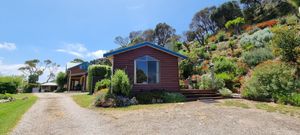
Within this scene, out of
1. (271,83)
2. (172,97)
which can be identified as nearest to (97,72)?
(172,97)

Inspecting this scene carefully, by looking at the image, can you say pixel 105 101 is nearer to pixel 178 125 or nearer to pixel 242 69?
pixel 178 125

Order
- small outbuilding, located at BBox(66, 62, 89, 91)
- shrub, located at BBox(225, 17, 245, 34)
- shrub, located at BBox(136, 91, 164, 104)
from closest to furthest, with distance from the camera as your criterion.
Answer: shrub, located at BBox(136, 91, 164, 104) < small outbuilding, located at BBox(66, 62, 89, 91) < shrub, located at BBox(225, 17, 245, 34)

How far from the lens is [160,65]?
1246 centimetres

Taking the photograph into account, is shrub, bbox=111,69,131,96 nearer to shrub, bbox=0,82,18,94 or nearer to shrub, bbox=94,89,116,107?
shrub, bbox=94,89,116,107

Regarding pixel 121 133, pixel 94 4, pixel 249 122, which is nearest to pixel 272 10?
pixel 94 4

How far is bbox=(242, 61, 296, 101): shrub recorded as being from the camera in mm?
9344

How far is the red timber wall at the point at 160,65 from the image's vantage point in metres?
11.9

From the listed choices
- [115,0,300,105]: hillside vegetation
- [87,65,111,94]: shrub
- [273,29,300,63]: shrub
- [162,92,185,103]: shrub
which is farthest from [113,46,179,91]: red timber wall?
[87,65,111,94]: shrub

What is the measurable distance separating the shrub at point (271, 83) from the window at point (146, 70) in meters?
5.41

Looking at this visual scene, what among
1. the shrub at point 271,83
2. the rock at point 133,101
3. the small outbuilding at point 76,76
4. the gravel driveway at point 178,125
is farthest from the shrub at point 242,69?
the small outbuilding at point 76,76

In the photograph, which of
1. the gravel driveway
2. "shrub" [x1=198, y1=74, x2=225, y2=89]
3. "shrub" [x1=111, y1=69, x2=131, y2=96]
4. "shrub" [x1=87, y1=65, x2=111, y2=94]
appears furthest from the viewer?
"shrub" [x1=87, y1=65, x2=111, y2=94]

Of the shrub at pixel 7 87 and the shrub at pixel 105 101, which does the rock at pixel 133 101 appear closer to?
the shrub at pixel 105 101

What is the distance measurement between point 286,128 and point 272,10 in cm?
3506

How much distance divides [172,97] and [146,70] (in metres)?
2.46
